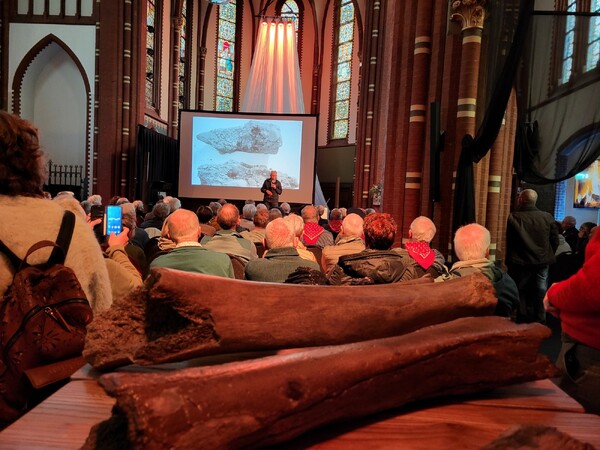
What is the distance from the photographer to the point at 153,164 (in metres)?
15.5

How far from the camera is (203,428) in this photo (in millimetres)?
558

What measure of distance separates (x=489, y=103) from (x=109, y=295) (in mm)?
4026

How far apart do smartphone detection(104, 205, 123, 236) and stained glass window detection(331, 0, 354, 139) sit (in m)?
18.6

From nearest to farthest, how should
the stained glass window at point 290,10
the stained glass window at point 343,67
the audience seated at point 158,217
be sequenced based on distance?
the audience seated at point 158,217
the stained glass window at point 343,67
the stained glass window at point 290,10

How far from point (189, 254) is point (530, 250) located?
409 cm

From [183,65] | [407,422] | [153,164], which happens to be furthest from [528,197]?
[183,65]

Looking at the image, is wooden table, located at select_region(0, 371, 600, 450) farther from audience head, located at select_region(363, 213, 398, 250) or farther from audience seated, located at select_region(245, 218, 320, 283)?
audience head, located at select_region(363, 213, 398, 250)

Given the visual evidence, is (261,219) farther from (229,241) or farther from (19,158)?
(19,158)

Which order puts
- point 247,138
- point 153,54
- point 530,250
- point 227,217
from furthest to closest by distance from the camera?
point 153,54, point 247,138, point 530,250, point 227,217

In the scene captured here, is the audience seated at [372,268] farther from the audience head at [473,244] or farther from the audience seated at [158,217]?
the audience seated at [158,217]

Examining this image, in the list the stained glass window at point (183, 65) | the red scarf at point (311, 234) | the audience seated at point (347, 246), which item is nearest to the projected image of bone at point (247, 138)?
the stained glass window at point (183, 65)

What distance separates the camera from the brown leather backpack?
4.63ft

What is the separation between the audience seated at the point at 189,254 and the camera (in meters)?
2.71

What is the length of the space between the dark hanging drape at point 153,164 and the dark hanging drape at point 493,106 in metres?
10.4
